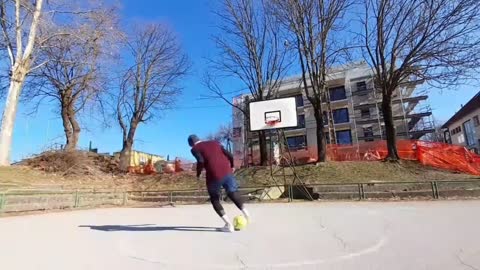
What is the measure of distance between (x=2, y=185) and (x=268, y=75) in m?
16.5

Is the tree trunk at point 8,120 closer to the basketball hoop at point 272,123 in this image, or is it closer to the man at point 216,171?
the basketball hoop at point 272,123

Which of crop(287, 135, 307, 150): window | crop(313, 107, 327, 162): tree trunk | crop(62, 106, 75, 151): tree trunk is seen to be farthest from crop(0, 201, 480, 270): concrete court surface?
crop(287, 135, 307, 150): window

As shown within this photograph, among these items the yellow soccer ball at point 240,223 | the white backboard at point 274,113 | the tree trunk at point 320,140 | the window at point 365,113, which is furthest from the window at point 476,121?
the yellow soccer ball at point 240,223

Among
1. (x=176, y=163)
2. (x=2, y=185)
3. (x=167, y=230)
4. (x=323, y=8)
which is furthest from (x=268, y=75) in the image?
(x=167, y=230)

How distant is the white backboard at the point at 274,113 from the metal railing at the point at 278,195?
3.32 m

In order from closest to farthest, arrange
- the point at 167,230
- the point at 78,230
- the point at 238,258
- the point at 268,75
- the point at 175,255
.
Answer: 1. the point at 238,258
2. the point at 175,255
3. the point at 167,230
4. the point at 78,230
5. the point at 268,75

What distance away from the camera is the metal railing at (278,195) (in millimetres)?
12688

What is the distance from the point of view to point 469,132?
51.7m

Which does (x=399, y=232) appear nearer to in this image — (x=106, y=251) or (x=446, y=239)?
(x=446, y=239)

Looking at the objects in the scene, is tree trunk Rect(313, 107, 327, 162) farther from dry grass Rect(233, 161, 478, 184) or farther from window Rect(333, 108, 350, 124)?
window Rect(333, 108, 350, 124)

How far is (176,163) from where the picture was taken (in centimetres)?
3022

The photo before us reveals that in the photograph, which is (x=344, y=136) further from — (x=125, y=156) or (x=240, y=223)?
(x=240, y=223)

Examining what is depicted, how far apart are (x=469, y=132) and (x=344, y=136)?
59.0 ft

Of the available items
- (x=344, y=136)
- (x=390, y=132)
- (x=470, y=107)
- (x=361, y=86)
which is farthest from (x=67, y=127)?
(x=470, y=107)
